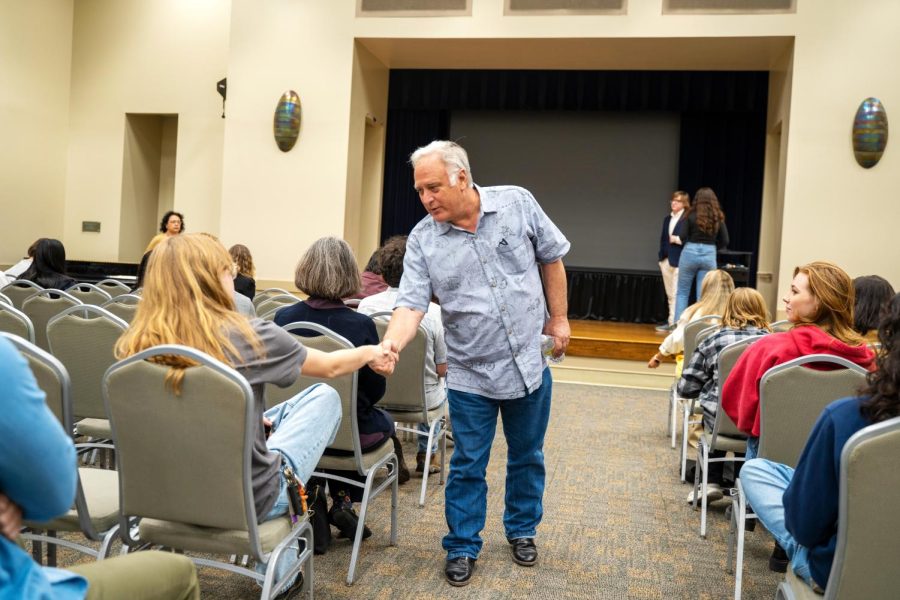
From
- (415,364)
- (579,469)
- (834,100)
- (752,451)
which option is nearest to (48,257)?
(415,364)

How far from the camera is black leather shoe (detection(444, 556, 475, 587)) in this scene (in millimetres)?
2525

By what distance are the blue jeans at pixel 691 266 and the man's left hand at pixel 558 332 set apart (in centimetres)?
532

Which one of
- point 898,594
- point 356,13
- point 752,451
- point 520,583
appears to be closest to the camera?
point 898,594

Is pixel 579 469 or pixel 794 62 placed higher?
pixel 794 62

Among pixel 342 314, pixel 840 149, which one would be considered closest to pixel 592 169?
pixel 840 149

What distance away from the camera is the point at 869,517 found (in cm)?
146

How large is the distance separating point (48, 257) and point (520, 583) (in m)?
3.94

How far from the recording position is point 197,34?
10.3 m

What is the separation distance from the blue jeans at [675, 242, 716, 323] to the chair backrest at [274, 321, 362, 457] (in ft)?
18.9

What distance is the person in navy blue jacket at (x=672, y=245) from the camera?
27.2 ft

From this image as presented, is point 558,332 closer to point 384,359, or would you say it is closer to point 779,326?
point 384,359

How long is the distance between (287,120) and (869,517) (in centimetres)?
791

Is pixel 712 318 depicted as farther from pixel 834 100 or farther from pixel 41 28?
pixel 41 28

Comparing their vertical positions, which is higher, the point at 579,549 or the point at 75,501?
the point at 75,501
